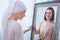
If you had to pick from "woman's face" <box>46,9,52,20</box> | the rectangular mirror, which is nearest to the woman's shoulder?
the rectangular mirror

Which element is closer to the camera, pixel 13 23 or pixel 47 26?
pixel 47 26

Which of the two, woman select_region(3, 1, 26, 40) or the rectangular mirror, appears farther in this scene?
woman select_region(3, 1, 26, 40)

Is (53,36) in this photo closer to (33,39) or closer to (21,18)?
(33,39)

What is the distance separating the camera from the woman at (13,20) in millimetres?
1156

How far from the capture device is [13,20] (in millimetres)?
1175

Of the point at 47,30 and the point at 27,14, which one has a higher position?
the point at 27,14

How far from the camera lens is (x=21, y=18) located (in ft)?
3.88

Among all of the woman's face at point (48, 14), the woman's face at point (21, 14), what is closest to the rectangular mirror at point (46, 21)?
the woman's face at point (48, 14)

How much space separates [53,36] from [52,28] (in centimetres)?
6

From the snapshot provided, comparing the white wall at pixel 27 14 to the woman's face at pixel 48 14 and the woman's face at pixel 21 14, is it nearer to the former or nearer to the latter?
the woman's face at pixel 21 14

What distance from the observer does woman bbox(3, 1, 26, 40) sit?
1156 mm

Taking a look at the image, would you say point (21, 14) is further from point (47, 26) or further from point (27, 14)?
point (47, 26)

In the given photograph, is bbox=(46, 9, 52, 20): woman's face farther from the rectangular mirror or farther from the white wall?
the white wall

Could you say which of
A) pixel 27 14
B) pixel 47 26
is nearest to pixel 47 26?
pixel 47 26
